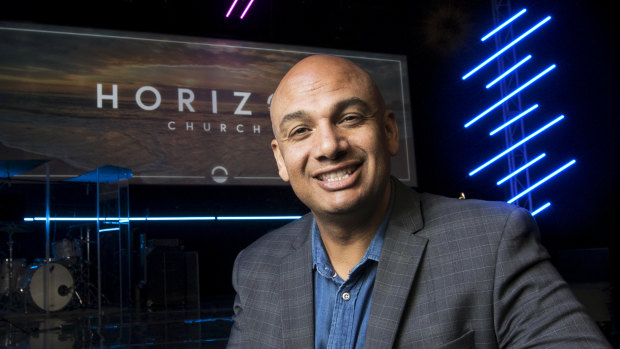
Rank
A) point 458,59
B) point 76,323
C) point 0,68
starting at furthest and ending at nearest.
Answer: point 458,59 < point 0,68 < point 76,323

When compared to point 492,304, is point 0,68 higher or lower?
higher

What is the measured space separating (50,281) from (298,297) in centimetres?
529

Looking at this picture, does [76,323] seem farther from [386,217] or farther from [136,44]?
[386,217]

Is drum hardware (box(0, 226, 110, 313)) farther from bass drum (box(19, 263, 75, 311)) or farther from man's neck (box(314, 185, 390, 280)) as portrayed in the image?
man's neck (box(314, 185, 390, 280))

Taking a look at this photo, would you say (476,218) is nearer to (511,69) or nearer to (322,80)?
(322,80)

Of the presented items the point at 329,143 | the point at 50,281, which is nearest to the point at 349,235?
the point at 329,143

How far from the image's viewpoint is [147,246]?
6965 millimetres

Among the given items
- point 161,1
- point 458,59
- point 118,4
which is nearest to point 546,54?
point 458,59

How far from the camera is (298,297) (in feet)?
3.95

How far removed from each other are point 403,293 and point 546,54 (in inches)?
290

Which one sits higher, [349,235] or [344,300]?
[349,235]

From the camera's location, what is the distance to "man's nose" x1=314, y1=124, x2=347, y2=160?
1111 mm

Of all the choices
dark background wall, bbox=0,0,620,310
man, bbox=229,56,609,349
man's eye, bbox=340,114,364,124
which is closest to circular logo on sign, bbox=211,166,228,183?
dark background wall, bbox=0,0,620,310

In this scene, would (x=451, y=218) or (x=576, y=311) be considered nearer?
(x=576, y=311)
